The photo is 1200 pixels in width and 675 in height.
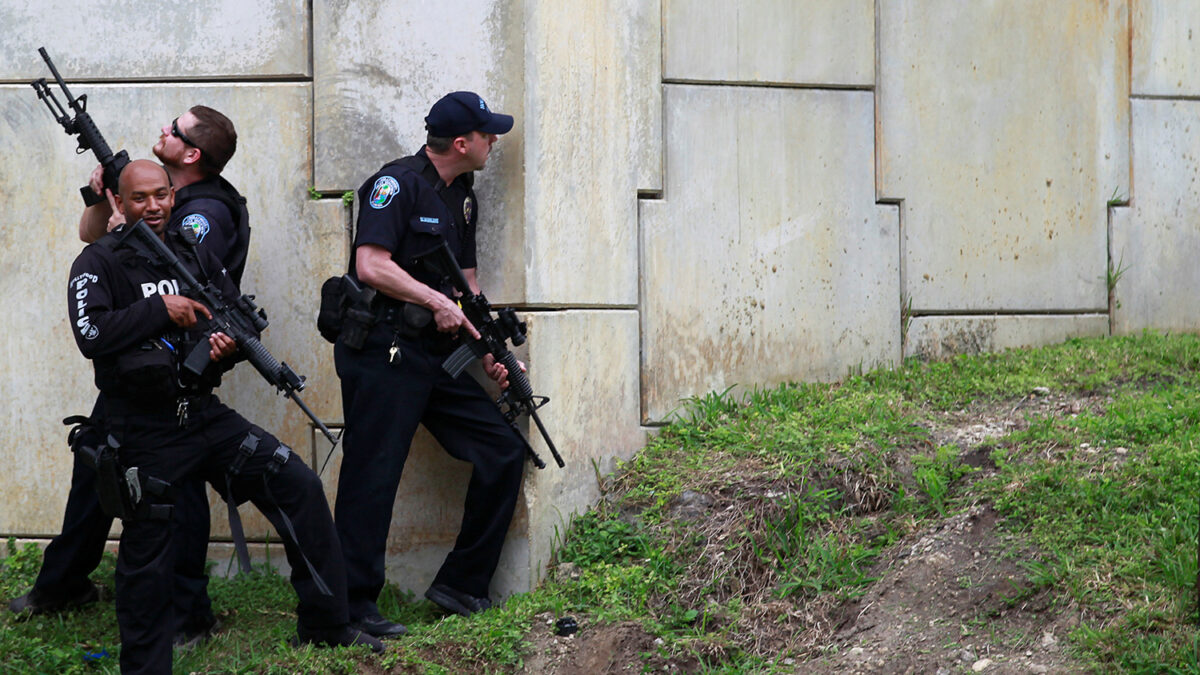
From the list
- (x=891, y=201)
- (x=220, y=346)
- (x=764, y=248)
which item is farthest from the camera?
(x=891, y=201)

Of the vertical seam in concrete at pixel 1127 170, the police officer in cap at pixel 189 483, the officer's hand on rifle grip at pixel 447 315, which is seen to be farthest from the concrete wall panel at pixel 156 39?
the vertical seam in concrete at pixel 1127 170

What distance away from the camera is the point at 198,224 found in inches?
187

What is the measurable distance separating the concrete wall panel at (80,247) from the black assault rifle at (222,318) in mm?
915

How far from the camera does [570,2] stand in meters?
5.39

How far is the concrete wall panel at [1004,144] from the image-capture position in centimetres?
629

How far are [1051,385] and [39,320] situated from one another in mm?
4855

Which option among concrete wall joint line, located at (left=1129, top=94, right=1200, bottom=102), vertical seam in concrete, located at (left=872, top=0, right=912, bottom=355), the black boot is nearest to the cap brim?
the black boot

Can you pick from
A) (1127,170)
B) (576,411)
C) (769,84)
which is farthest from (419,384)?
(1127,170)

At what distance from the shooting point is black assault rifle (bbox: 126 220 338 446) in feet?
13.7

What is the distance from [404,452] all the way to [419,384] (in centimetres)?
29

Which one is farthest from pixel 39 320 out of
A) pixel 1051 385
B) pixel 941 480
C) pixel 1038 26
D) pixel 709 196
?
pixel 1038 26

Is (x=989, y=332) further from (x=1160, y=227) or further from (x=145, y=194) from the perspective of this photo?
(x=145, y=194)

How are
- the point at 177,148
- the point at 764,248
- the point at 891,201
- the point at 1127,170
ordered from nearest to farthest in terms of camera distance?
the point at 177,148, the point at 764,248, the point at 891,201, the point at 1127,170

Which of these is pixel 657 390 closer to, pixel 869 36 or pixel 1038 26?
pixel 869 36
